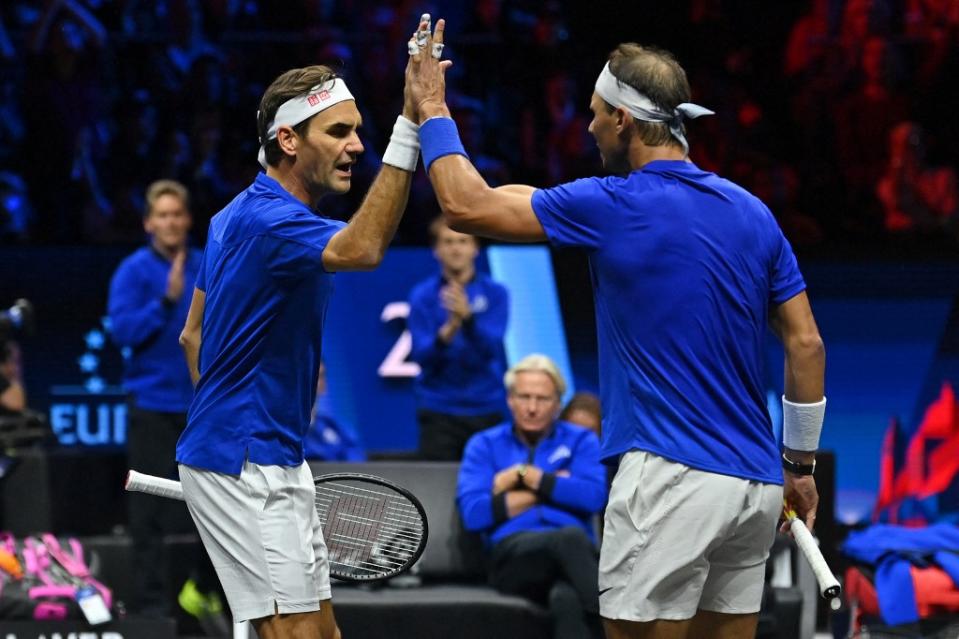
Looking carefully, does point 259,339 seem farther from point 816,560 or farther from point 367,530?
point 816,560

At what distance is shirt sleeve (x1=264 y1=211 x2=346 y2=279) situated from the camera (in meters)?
3.47

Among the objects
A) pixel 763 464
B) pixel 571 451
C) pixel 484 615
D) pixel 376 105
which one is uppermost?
pixel 376 105

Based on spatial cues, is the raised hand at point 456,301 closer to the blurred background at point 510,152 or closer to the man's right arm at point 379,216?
the blurred background at point 510,152

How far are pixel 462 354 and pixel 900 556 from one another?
8.84ft

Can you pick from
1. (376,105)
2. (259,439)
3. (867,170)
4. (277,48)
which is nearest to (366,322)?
(376,105)

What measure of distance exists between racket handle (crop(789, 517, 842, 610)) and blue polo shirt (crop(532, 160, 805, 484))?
0.29 m

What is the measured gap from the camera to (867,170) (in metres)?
9.85

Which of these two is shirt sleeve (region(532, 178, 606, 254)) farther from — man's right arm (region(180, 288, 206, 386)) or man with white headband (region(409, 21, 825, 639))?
man's right arm (region(180, 288, 206, 386))

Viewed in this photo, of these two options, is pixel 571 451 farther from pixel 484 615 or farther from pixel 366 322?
pixel 366 322

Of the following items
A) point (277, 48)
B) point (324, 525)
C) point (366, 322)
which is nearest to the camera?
point (324, 525)

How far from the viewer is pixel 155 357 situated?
23.2 ft

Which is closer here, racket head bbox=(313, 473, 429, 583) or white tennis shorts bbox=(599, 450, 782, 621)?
white tennis shorts bbox=(599, 450, 782, 621)

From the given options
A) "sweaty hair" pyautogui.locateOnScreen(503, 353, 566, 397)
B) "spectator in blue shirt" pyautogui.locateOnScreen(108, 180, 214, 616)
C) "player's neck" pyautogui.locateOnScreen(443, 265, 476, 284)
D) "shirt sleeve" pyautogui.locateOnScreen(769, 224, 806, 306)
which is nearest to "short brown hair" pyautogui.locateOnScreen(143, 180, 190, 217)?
"spectator in blue shirt" pyautogui.locateOnScreen(108, 180, 214, 616)

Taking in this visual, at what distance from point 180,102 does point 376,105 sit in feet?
4.14
